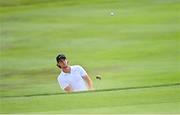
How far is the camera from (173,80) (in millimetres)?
2746

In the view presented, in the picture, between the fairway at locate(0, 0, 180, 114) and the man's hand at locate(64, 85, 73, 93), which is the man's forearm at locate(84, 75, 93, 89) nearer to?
the fairway at locate(0, 0, 180, 114)

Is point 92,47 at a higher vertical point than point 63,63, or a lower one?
higher

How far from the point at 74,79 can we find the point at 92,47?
281 mm

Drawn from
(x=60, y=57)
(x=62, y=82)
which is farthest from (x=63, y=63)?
(x=62, y=82)

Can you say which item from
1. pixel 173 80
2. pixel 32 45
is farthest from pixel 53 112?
pixel 173 80

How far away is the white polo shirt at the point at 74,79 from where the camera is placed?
2689mm

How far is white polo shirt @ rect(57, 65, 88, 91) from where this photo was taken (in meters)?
2.69

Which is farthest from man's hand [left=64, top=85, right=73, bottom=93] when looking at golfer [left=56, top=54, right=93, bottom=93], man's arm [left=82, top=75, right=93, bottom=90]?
man's arm [left=82, top=75, right=93, bottom=90]

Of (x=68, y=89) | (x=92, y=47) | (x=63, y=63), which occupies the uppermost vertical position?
(x=92, y=47)

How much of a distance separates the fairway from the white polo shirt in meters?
0.04

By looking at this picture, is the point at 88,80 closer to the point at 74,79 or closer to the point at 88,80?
the point at 88,80

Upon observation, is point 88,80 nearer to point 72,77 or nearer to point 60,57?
point 72,77

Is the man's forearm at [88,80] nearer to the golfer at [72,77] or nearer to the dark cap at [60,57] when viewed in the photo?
the golfer at [72,77]

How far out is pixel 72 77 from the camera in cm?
273
